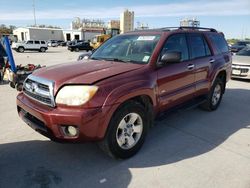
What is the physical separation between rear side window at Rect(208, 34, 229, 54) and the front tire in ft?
9.84

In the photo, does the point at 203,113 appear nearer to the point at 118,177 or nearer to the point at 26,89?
the point at 118,177

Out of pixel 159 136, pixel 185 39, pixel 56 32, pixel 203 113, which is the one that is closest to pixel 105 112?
pixel 159 136

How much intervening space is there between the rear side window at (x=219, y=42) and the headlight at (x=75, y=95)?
11.9ft

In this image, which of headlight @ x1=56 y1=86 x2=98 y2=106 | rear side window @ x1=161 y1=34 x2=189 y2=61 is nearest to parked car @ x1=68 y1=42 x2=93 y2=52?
rear side window @ x1=161 y1=34 x2=189 y2=61

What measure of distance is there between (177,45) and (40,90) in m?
2.49

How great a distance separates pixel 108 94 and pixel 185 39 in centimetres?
231

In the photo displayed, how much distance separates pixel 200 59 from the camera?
4668 millimetres

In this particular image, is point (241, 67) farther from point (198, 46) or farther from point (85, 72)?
point (85, 72)

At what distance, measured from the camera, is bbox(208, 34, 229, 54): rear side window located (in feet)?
17.6

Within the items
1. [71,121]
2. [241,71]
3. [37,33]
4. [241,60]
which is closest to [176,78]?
[71,121]

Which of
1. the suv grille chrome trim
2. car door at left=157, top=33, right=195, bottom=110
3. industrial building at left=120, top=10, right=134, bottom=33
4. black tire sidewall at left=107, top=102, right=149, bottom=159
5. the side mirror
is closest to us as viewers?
the suv grille chrome trim

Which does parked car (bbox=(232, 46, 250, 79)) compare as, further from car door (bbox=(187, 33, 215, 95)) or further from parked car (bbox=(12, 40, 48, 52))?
parked car (bbox=(12, 40, 48, 52))

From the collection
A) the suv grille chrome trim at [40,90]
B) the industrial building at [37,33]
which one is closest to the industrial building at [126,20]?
the industrial building at [37,33]

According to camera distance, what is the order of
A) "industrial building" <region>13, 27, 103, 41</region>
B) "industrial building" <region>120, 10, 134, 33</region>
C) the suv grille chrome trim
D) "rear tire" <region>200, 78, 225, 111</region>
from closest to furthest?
the suv grille chrome trim
"rear tire" <region>200, 78, 225, 111</region>
"industrial building" <region>13, 27, 103, 41</region>
"industrial building" <region>120, 10, 134, 33</region>
